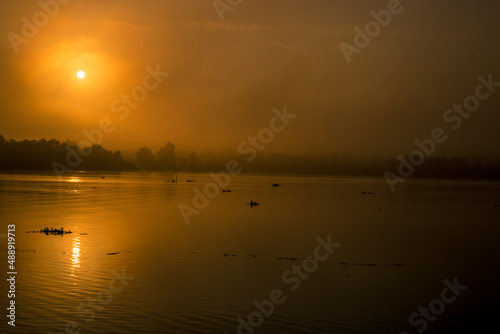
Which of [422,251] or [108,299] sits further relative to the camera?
[422,251]

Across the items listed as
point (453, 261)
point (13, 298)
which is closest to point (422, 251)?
point (453, 261)

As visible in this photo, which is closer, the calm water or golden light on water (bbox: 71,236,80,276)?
the calm water

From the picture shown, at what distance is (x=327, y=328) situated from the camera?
1828 centimetres

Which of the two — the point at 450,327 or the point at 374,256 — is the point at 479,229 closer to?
→ the point at 374,256

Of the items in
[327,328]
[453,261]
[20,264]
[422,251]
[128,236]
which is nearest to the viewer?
[327,328]

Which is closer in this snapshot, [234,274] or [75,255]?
[234,274]

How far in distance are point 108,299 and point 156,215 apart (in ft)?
116

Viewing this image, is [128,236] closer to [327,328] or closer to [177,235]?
[177,235]

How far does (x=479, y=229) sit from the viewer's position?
2008 inches

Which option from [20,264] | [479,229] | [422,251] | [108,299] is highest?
[479,229]

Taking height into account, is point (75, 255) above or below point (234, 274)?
above

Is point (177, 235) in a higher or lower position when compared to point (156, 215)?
lower

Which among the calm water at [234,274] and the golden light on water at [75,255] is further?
the golden light on water at [75,255]

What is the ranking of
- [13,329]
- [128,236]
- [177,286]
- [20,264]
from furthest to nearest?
[128,236] < [20,264] < [177,286] < [13,329]
